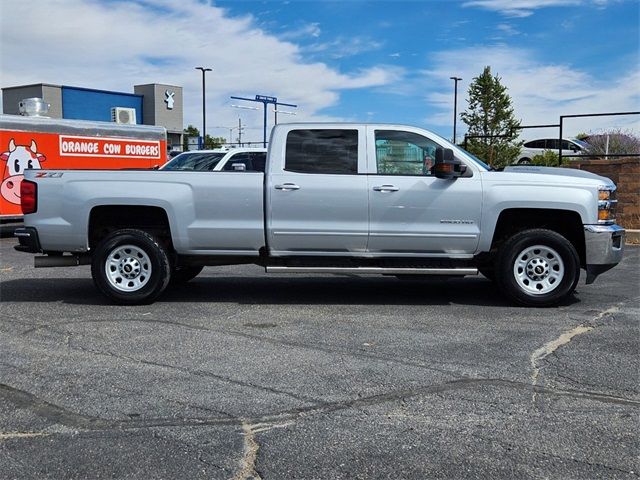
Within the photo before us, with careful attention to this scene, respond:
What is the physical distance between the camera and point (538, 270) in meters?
7.35

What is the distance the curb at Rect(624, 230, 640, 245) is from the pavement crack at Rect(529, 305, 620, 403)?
304 inches

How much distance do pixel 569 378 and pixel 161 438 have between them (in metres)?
2.97

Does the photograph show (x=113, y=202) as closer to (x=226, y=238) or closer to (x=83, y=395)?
(x=226, y=238)

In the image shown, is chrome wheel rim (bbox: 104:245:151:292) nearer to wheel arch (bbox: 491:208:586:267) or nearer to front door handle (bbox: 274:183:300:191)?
front door handle (bbox: 274:183:300:191)

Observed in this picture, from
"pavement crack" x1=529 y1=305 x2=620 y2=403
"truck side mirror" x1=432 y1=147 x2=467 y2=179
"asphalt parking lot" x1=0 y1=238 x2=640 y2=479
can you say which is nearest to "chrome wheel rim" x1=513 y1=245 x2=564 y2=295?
"asphalt parking lot" x1=0 y1=238 x2=640 y2=479

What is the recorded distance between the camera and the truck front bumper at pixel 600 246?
23.8 ft

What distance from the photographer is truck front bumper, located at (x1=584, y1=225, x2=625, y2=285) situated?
7258 millimetres

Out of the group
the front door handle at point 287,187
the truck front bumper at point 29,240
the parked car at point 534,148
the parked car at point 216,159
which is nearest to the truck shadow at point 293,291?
the truck front bumper at point 29,240

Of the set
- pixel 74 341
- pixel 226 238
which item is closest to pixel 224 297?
pixel 226 238

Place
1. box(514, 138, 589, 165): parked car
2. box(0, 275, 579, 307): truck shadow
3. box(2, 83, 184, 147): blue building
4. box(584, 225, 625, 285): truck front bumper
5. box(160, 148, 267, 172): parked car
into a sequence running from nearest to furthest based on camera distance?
box(584, 225, 625, 285): truck front bumper → box(0, 275, 579, 307): truck shadow → box(160, 148, 267, 172): parked car → box(514, 138, 589, 165): parked car → box(2, 83, 184, 147): blue building

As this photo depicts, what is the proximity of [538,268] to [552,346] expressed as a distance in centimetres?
170

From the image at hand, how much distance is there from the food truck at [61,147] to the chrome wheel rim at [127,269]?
6120 millimetres

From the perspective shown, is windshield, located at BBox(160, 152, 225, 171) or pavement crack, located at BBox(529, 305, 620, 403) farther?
windshield, located at BBox(160, 152, 225, 171)

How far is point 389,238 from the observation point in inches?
289
